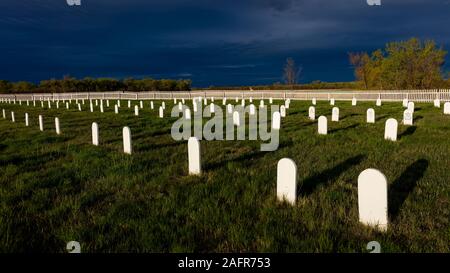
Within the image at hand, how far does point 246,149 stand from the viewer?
875 centimetres

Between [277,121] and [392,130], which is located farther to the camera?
[277,121]

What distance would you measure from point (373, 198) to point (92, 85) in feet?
295

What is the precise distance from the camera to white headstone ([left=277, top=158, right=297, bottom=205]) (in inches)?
177

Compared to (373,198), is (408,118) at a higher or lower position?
higher

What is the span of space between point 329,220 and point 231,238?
126cm

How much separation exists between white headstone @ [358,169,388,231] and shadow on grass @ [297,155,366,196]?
113cm

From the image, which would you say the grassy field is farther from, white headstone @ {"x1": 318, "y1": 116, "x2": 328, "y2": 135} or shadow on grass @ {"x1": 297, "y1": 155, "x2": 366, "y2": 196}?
white headstone @ {"x1": 318, "y1": 116, "x2": 328, "y2": 135}

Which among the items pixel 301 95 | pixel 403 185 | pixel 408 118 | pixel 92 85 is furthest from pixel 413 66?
Result: pixel 92 85

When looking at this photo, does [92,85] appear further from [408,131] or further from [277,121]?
[408,131]

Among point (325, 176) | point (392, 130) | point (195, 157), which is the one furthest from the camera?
point (392, 130)

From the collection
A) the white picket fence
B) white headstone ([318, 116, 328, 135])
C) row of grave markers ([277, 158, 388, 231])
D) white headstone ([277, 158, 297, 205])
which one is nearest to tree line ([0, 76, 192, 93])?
the white picket fence

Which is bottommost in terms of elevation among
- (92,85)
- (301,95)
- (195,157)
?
(195,157)

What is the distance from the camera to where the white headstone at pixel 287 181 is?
4.48 metres

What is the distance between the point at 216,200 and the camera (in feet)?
15.1
